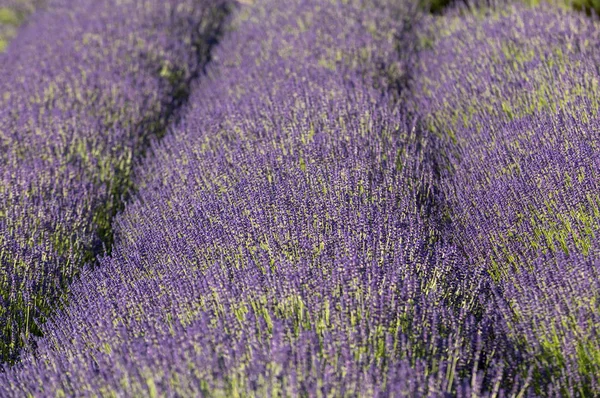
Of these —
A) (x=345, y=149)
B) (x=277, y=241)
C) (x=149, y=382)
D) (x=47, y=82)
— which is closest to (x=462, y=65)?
(x=345, y=149)

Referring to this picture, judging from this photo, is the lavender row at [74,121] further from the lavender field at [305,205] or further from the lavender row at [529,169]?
the lavender row at [529,169]

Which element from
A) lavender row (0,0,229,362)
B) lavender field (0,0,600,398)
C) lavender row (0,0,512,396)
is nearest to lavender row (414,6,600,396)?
lavender field (0,0,600,398)

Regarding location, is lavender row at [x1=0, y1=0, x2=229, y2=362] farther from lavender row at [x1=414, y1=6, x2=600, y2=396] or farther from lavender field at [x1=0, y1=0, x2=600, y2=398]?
lavender row at [x1=414, y1=6, x2=600, y2=396]

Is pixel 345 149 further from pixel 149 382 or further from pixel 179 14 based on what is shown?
pixel 179 14

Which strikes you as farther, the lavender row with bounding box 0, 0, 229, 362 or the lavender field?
the lavender row with bounding box 0, 0, 229, 362

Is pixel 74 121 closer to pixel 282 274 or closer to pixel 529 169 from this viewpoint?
pixel 282 274

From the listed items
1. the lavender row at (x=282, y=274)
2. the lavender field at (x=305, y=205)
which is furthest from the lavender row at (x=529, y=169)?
the lavender row at (x=282, y=274)
